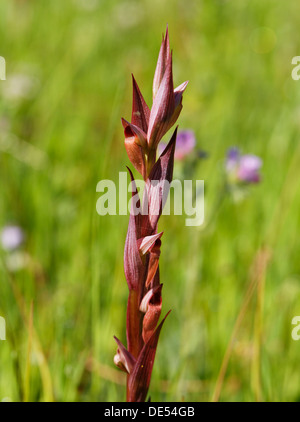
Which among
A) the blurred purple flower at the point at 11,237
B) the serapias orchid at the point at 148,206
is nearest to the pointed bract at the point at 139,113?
the serapias orchid at the point at 148,206

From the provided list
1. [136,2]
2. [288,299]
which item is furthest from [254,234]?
[136,2]

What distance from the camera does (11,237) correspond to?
1.34 meters

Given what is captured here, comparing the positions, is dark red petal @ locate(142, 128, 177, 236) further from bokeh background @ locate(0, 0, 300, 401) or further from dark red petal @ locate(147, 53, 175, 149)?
bokeh background @ locate(0, 0, 300, 401)

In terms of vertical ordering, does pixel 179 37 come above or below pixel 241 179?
above

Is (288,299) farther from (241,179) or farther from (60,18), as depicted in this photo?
(60,18)

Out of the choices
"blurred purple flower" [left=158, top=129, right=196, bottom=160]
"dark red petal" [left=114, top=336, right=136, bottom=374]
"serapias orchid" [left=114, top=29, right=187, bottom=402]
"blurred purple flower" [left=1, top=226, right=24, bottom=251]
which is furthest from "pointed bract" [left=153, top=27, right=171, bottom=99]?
"blurred purple flower" [left=1, top=226, right=24, bottom=251]

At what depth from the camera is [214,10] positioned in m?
2.14

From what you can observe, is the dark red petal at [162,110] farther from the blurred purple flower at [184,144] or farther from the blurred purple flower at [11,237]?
the blurred purple flower at [11,237]

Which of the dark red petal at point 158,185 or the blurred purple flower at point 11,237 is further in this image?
the blurred purple flower at point 11,237

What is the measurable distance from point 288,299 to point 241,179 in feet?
1.10

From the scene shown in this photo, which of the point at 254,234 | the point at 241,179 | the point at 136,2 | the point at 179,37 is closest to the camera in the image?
the point at 241,179

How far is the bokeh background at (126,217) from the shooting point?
948 mm

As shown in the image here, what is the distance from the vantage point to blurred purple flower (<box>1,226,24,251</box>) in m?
1.31

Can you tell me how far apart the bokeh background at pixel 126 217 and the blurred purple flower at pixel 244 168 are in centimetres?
7
